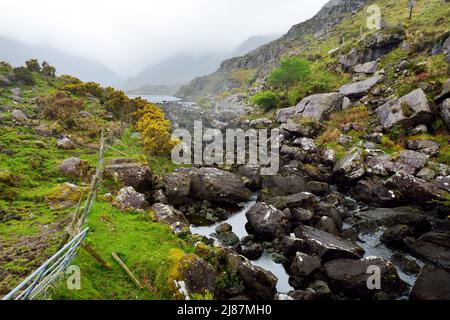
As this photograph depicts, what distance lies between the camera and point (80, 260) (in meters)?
13.4

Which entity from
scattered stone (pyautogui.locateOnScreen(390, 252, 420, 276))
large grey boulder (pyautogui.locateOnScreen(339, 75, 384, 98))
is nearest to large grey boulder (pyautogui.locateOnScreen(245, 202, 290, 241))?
scattered stone (pyautogui.locateOnScreen(390, 252, 420, 276))

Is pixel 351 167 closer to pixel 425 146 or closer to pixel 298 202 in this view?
pixel 425 146

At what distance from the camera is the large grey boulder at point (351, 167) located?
2713cm

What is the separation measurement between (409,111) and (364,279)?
77.8 ft

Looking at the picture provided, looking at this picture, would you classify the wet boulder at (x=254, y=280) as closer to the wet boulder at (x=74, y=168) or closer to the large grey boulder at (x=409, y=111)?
the wet boulder at (x=74, y=168)

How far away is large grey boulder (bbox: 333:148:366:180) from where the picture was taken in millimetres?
27134

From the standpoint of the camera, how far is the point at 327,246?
17031 millimetres

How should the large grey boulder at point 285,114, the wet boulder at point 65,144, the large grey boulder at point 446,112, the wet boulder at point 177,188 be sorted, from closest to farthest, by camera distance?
the wet boulder at point 177,188
the large grey boulder at point 446,112
the wet boulder at point 65,144
the large grey boulder at point 285,114

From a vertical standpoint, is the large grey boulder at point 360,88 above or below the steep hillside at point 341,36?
below

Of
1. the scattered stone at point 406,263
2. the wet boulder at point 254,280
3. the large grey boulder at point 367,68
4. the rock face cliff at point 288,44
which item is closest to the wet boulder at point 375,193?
the scattered stone at point 406,263
